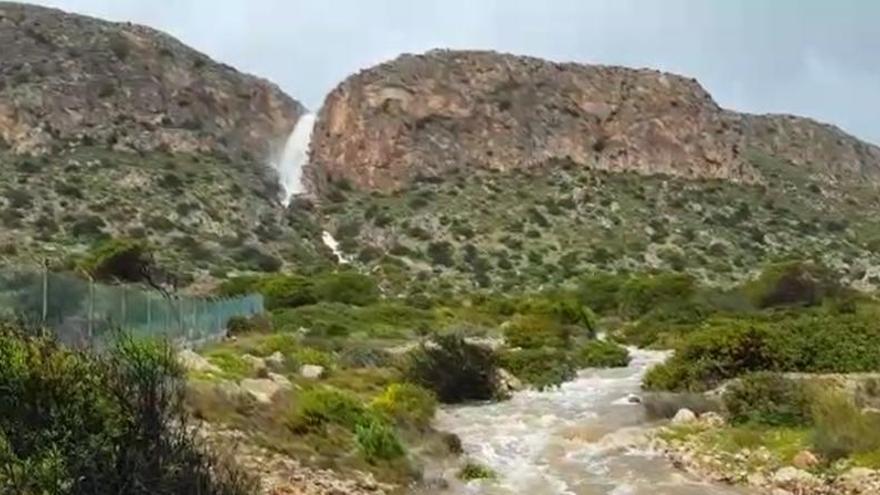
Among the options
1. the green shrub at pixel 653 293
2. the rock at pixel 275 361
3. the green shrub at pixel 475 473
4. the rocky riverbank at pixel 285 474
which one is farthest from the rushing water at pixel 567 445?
the green shrub at pixel 653 293

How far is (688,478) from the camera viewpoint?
16.7 meters

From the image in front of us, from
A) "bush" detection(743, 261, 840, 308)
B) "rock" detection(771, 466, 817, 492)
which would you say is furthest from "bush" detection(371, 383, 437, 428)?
"bush" detection(743, 261, 840, 308)

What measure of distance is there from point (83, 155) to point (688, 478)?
65693mm

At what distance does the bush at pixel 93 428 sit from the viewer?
358 inches

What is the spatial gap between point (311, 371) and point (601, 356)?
1166 cm

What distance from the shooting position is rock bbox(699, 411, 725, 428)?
65.9 feet

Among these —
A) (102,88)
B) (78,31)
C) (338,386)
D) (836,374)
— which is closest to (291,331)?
(338,386)

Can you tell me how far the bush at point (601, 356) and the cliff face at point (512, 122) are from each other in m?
55.2

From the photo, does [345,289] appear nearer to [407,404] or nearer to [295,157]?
[407,404]

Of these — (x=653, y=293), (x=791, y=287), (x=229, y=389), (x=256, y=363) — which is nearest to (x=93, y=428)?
(x=229, y=389)

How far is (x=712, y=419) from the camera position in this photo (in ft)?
67.1

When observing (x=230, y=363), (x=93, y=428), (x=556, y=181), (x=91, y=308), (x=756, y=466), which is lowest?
(x=756, y=466)

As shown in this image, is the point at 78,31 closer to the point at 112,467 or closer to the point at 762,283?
the point at 762,283

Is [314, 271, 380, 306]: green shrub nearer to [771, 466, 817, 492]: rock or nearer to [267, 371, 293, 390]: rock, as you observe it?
[267, 371, 293, 390]: rock
